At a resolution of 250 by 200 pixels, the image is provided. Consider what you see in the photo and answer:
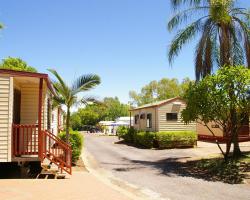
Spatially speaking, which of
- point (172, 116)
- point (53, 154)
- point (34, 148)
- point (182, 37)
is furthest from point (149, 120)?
point (34, 148)

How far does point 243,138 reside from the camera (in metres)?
30.2

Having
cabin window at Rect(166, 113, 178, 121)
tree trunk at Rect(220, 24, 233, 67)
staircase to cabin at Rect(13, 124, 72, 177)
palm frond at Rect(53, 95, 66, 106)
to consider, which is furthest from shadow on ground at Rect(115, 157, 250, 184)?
cabin window at Rect(166, 113, 178, 121)

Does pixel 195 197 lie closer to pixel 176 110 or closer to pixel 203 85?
pixel 203 85

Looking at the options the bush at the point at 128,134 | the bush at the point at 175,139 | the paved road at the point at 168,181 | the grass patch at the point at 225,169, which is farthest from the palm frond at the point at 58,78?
the bush at the point at 128,134

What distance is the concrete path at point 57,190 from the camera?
9719mm

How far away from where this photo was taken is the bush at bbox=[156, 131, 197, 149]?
2767 centimetres

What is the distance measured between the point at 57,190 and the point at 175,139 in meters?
18.2

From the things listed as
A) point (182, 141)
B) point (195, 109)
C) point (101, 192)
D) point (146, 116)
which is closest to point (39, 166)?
point (101, 192)

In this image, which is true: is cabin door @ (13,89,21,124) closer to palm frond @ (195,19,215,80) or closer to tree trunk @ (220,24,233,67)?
palm frond @ (195,19,215,80)

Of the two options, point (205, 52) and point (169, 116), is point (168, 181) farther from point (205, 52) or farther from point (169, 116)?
point (169, 116)

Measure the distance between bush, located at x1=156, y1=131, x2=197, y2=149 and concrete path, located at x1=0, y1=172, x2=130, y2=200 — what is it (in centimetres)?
1536

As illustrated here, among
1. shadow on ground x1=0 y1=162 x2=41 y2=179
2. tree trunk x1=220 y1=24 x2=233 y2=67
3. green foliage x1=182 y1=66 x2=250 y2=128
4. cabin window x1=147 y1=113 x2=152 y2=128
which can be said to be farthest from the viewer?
cabin window x1=147 y1=113 x2=152 y2=128

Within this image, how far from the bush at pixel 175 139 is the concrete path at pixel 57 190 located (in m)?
15.4

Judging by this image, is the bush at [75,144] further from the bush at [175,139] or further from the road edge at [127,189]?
the bush at [175,139]
